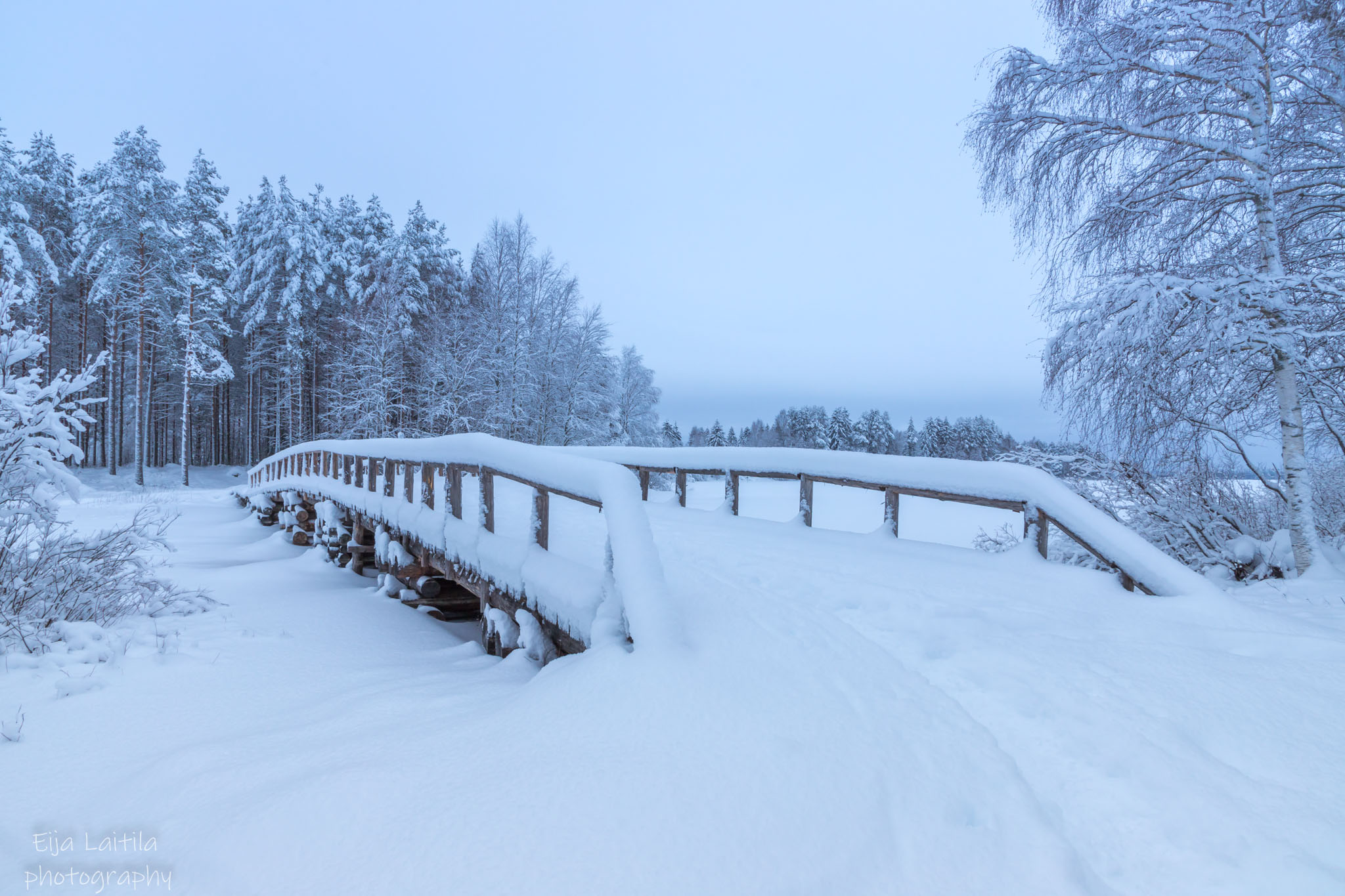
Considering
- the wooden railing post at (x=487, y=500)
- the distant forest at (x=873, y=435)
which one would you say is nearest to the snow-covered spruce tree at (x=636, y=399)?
the distant forest at (x=873, y=435)

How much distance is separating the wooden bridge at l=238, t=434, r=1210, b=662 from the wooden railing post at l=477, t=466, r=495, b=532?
20 millimetres

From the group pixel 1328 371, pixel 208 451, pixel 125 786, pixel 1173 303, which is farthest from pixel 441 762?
pixel 208 451

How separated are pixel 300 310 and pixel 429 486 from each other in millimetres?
27552

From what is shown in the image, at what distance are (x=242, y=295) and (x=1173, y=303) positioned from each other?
40.3 m

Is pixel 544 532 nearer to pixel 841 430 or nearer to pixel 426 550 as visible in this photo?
pixel 426 550

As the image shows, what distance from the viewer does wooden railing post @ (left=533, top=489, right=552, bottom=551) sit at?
15.7ft

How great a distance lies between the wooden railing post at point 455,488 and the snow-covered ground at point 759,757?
2.04m

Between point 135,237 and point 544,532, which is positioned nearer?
point 544,532

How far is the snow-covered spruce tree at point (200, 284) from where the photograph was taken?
2664cm

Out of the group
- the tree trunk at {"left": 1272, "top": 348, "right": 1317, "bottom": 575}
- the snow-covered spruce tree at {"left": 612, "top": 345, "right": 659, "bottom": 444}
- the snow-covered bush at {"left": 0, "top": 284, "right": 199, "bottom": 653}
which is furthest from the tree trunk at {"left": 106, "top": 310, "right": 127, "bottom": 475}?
the tree trunk at {"left": 1272, "top": 348, "right": 1317, "bottom": 575}

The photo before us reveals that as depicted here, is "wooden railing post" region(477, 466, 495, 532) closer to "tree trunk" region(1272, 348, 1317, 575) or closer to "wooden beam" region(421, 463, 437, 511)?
"wooden beam" region(421, 463, 437, 511)

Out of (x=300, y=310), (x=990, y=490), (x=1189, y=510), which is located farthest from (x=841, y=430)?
(x=990, y=490)

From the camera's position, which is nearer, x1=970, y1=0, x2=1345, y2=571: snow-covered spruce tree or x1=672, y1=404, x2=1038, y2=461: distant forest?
x1=970, y1=0, x2=1345, y2=571: snow-covered spruce tree

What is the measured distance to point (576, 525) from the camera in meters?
7.75
